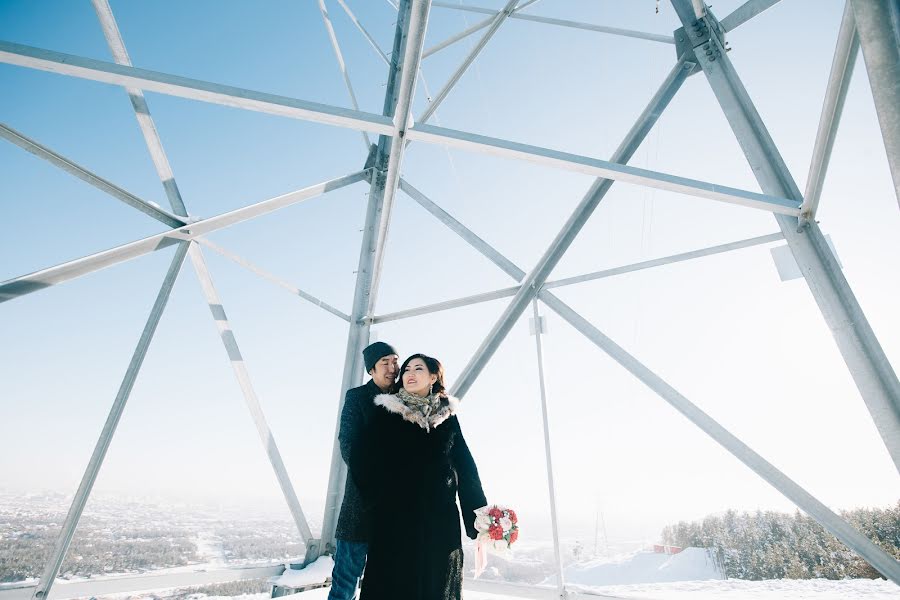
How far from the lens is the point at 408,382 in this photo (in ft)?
9.16

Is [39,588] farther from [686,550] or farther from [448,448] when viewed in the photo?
[686,550]

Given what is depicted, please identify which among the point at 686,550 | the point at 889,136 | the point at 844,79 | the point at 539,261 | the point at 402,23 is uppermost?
the point at 402,23

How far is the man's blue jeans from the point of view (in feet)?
9.84

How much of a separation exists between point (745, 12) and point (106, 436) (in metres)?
7.92

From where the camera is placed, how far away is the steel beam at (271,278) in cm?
533

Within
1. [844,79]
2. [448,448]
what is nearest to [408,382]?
[448,448]

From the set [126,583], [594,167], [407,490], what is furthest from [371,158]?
[126,583]

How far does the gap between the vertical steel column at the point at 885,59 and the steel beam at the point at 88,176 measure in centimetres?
539

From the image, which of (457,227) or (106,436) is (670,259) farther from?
(106,436)

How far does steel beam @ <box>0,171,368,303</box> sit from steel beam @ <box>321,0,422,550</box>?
2.57ft

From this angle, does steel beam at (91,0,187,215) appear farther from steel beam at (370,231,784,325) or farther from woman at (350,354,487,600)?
woman at (350,354,487,600)

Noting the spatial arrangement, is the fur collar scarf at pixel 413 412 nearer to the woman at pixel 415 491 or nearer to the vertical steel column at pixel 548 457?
the woman at pixel 415 491

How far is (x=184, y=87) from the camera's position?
9.02 feet

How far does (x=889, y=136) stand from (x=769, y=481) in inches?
130
